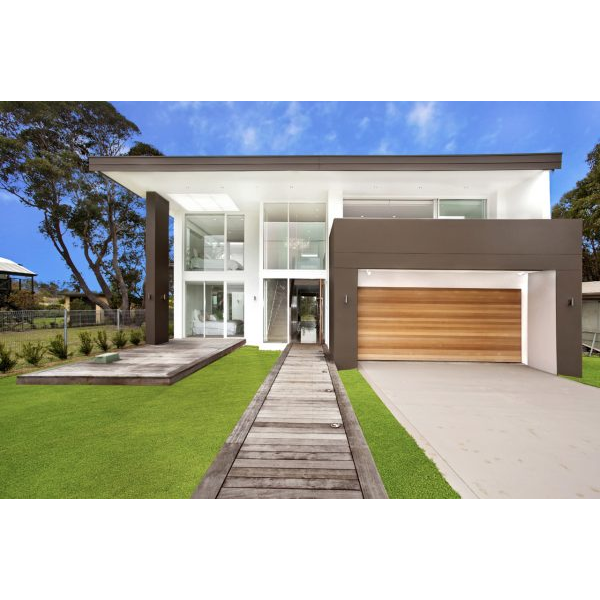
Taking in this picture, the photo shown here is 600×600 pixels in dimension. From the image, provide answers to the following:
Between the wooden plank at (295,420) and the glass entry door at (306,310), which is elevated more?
the glass entry door at (306,310)

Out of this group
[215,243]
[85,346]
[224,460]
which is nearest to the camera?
[224,460]

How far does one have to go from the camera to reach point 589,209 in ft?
55.6

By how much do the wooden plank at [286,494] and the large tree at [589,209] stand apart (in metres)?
22.2

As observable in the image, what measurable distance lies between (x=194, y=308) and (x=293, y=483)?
9.83m

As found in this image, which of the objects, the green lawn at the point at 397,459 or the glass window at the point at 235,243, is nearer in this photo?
the green lawn at the point at 397,459

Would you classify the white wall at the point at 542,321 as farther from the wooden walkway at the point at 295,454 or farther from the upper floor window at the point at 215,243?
the upper floor window at the point at 215,243

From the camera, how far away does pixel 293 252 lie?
31.7ft

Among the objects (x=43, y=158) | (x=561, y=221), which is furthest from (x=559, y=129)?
(x=43, y=158)

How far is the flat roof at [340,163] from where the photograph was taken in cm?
732

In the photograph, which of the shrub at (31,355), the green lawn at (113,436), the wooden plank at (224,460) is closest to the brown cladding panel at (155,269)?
the shrub at (31,355)

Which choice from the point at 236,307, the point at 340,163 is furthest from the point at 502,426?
the point at 236,307

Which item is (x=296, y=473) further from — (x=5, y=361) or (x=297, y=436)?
(x=5, y=361)
